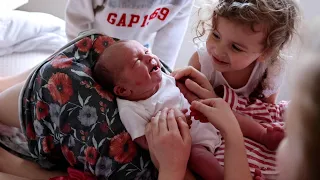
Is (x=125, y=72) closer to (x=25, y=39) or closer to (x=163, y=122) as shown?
(x=163, y=122)

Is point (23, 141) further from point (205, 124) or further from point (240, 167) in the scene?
point (240, 167)

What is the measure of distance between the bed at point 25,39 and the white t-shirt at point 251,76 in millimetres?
697

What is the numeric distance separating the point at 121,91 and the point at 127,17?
396 millimetres

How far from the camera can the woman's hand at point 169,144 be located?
988 millimetres

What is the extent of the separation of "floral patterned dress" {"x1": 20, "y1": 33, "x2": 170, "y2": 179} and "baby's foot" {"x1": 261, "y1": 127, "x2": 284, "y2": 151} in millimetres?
305

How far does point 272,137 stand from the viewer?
3.74 ft

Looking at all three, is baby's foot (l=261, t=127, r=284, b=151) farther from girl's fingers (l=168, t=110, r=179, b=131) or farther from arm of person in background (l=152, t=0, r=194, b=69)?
arm of person in background (l=152, t=0, r=194, b=69)

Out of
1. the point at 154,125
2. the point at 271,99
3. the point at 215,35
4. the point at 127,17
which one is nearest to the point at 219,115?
the point at 154,125

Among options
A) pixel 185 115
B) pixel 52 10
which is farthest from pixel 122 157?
pixel 52 10

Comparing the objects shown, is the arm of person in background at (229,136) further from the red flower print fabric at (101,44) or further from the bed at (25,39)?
the bed at (25,39)

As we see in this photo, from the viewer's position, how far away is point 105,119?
107cm

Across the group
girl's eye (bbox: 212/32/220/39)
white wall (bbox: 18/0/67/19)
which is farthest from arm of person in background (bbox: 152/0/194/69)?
white wall (bbox: 18/0/67/19)

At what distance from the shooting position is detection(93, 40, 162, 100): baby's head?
1.12 metres

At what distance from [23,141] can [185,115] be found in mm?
485
